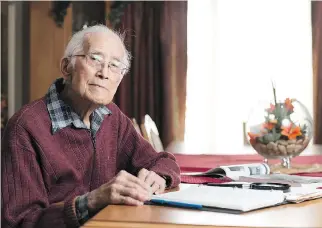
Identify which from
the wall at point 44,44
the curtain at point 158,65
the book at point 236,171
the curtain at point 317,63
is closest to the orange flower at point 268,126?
the book at point 236,171

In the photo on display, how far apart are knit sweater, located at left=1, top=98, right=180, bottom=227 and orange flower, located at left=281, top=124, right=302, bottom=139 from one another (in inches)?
20.1

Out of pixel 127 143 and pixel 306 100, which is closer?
pixel 127 143

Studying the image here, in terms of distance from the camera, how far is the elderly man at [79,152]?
120cm

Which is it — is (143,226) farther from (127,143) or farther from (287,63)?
(287,63)

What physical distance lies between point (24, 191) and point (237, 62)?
14.0 ft

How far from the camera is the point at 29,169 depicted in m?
1.35

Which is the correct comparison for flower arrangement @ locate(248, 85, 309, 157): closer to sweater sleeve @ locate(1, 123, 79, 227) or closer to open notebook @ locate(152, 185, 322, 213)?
open notebook @ locate(152, 185, 322, 213)

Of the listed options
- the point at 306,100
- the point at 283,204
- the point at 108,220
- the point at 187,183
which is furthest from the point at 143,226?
the point at 306,100

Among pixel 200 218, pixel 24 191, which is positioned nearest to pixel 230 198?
pixel 200 218

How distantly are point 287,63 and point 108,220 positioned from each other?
4.56 meters

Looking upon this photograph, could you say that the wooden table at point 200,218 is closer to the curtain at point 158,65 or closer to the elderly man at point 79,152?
the elderly man at point 79,152

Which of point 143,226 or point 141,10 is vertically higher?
point 141,10

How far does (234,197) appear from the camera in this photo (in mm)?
1115

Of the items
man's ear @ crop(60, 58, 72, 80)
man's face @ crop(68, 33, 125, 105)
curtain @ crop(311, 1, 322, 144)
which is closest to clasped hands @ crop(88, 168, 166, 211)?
man's face @ crop(68, 33, 125, 105)
